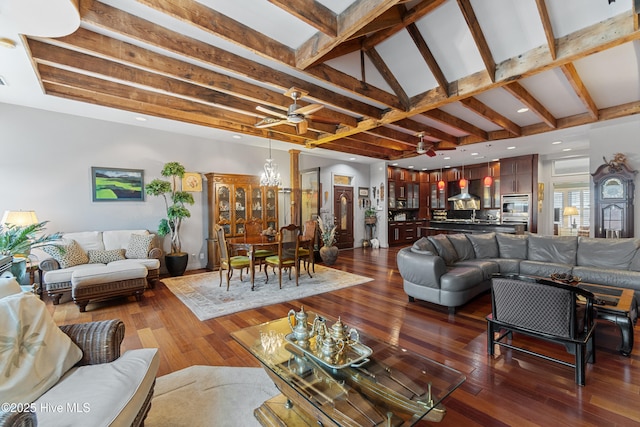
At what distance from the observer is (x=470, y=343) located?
276 cm

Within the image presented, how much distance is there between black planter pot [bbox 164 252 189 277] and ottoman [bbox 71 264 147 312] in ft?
3.96

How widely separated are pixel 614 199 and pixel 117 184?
30.3 feet

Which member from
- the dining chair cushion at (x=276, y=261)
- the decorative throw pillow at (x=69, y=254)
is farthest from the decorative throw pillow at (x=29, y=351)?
the dining chair cushion at (x=276, y=261)

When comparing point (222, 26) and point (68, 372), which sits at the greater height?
point (222, 26)

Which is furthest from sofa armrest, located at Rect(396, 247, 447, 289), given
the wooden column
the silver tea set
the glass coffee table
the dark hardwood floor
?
the wooden column

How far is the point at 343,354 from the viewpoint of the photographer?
5.56 ft

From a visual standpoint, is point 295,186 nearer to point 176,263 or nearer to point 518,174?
point 176,263

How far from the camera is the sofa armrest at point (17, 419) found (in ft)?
2.89

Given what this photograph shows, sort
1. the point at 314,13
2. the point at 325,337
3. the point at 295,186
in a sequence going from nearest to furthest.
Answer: the point at 325,337
the point at 314,13
the point at 295,186

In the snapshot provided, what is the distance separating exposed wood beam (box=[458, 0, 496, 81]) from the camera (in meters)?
2.74

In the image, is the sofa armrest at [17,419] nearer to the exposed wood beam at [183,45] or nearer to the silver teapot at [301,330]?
the silver teapot at [301,330]

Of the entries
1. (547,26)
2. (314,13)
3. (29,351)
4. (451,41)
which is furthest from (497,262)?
(29,351)

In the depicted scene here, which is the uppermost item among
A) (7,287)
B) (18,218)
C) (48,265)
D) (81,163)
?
(81,163)

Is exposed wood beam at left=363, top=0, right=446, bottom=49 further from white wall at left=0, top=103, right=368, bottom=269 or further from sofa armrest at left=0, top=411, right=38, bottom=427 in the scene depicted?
white wall at left=0, top=103, right=368, bottom=269
